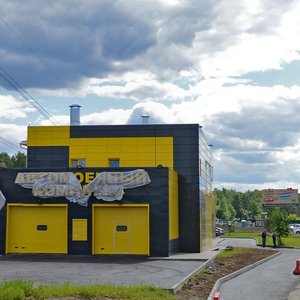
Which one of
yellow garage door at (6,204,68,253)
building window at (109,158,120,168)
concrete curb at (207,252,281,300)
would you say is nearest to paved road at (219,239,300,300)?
concrete curb at (207,252,281,300)

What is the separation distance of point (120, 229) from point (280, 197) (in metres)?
103

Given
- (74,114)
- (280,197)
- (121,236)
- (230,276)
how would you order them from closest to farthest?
(230,276) < (121,236) < (74,114) < (280,197)

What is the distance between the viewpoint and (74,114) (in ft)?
147

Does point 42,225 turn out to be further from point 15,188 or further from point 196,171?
point 196,171

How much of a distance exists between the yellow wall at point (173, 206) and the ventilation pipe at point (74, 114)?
1125 cm

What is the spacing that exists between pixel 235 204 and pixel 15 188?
170 metres

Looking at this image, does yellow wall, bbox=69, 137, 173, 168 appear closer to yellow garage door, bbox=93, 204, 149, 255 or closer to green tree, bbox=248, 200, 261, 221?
yellow garage door, bbox=93, 204, 149, 255

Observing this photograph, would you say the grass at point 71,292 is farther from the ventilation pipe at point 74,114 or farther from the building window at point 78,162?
the ventilation pipe at point 74,114

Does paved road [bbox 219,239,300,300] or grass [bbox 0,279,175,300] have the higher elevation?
grass [bbox 0,279,175,300]

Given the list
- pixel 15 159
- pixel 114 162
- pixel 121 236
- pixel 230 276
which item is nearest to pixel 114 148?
pixel 114 162

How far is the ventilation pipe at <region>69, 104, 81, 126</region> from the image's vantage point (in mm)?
44406

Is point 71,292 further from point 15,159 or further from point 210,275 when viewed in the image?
point 15,159

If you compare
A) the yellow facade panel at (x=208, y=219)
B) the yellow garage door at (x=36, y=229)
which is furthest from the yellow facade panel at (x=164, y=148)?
the yellow garage door at (x=36, y=229)

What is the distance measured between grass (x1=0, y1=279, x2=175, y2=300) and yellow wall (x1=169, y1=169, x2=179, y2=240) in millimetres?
16901
